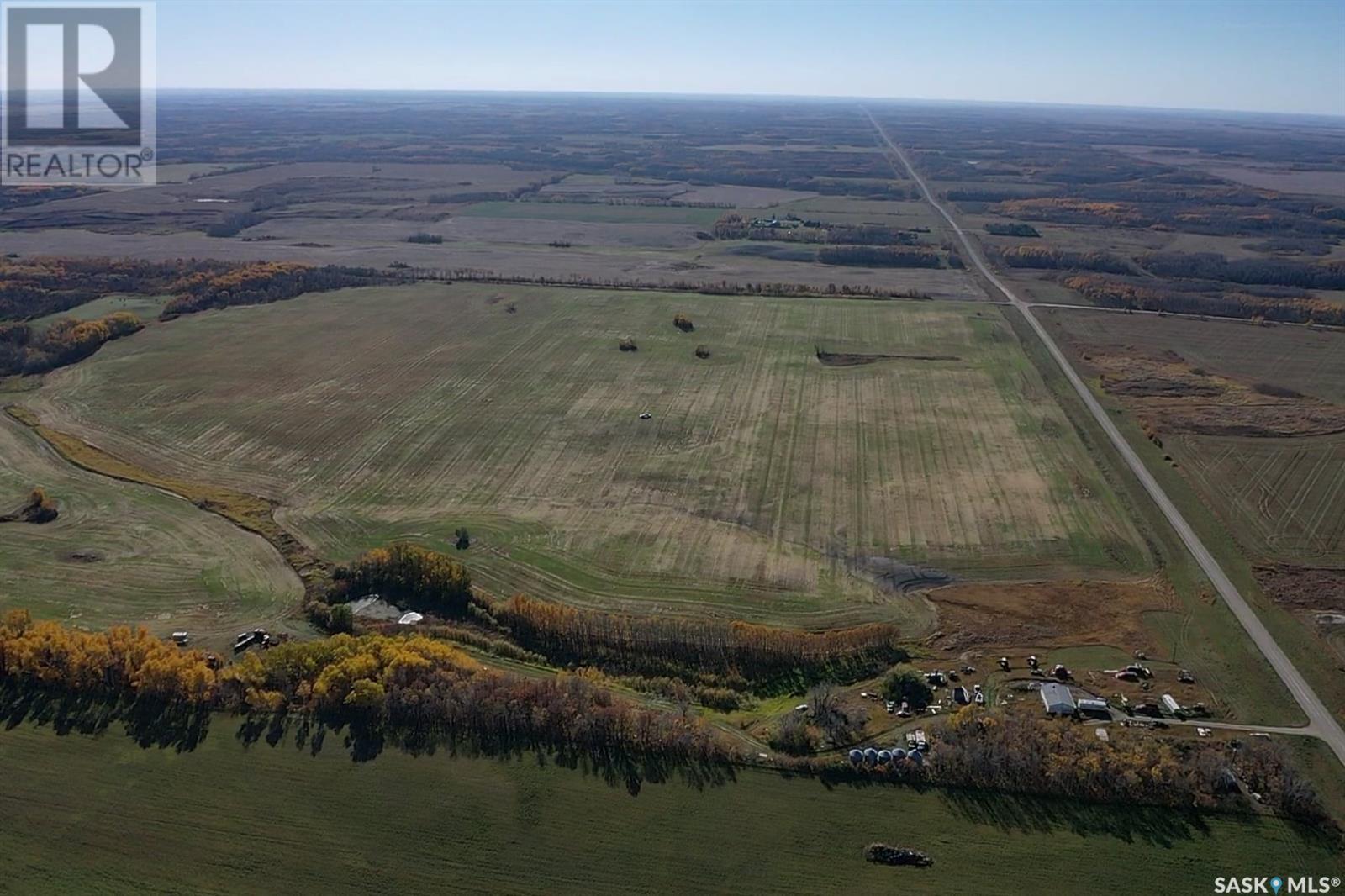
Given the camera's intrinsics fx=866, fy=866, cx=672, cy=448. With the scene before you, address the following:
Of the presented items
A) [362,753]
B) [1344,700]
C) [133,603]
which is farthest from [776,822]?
[133,603]

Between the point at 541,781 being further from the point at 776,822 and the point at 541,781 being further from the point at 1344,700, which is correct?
the point at 1344,700

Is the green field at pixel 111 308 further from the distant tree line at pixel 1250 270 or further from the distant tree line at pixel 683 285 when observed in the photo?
the distant tree line at pixel 1250 270

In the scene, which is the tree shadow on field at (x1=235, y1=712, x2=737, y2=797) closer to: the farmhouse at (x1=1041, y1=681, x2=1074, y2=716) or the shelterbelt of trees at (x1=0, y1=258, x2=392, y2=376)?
the farmhouse at (x1=1041, y1=681, x2=1074, y2=716)

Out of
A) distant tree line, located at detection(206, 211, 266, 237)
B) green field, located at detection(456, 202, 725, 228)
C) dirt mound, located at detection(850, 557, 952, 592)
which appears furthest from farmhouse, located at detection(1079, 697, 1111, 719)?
distant tree line, located at detection(206, 211, 266, 237)

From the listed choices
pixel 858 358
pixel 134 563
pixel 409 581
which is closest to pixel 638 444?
pixel 409 581

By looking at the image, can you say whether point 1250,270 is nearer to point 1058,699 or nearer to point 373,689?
point 1058,699

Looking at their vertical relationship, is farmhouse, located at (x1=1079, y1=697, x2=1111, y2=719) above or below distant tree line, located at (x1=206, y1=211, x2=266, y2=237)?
below
